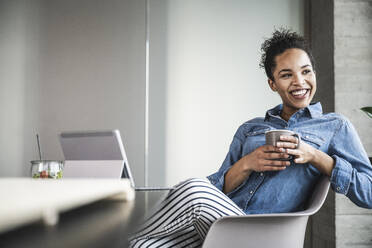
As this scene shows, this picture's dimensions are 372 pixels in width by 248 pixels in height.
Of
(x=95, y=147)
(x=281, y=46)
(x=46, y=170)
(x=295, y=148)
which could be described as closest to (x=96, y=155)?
(x=95, y=147)

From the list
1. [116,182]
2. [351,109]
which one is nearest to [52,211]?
[116,182]

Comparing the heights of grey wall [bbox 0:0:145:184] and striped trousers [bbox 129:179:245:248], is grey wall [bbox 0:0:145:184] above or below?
above

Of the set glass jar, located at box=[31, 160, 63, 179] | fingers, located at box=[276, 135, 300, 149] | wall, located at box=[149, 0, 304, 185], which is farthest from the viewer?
wall, located at box=[149, 0, 304, 185]

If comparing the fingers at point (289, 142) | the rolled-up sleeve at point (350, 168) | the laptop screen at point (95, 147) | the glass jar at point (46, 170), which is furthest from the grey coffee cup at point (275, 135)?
the glass jar at point (46, 170)

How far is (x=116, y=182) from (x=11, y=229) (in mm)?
212

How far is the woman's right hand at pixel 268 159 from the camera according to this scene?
127 cm

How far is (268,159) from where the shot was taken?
132 cm

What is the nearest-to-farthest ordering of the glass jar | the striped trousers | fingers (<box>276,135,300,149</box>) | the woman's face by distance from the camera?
the striped trousers < fingers (<box>276,135,300,149</box>) < the glass jar < the woman's face

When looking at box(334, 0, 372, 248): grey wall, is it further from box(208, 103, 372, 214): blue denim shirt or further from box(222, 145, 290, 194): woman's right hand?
box(222, 145, 290, 194): woman's right hand

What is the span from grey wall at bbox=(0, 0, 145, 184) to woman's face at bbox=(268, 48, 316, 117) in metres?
1.66

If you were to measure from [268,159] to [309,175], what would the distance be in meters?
0.19

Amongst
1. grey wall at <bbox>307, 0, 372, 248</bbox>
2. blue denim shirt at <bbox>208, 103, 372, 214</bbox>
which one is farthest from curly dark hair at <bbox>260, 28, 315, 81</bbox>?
grey wall at <bbox>307, 0, 372, 248</bbox>

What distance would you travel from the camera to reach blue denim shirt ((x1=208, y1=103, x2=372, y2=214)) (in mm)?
1312

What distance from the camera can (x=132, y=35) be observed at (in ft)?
10.3
